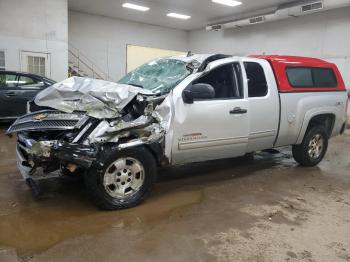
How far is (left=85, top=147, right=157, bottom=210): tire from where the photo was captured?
124 inches

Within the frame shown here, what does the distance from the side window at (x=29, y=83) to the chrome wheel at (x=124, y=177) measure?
5795 mm

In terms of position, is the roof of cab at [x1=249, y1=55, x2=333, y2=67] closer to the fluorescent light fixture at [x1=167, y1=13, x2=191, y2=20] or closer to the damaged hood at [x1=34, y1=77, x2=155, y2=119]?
the damaged hood at [x1=34, y1=77, x2=155, y2=119]

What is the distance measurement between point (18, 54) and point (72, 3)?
4.58 meters

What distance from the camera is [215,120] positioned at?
389cm

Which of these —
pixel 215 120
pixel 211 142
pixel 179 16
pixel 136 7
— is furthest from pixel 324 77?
pixel 179 16

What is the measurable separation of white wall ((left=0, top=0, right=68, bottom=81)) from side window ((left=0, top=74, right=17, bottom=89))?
3.49m

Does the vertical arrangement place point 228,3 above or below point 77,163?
above

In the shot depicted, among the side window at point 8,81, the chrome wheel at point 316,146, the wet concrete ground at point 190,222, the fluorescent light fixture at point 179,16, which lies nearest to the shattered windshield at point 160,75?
the wet concrete ground at point 190,222

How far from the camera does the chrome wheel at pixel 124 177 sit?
325 cm

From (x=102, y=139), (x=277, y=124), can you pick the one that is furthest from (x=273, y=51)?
(x=102, y=139)

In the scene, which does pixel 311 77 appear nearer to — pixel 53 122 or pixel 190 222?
pixel 190 222

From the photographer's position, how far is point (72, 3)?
1420 cm

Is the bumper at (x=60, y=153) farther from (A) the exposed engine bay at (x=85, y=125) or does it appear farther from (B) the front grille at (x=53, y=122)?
(B) the front grille at (x=53, y=122)

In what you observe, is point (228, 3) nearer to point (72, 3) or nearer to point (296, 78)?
point (72, 3)
